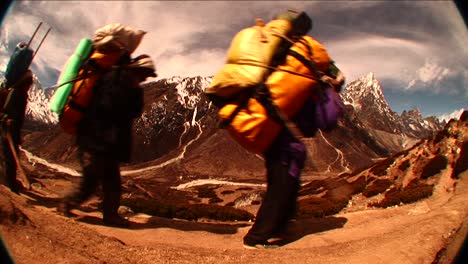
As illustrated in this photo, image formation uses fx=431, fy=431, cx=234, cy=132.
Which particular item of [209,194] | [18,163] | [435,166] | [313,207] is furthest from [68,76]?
[435,166]

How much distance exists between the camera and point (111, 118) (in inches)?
100

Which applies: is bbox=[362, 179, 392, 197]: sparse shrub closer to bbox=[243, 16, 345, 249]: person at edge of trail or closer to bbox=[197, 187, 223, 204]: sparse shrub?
bbox=[243, 16, 345, 249]: person at edge of trail

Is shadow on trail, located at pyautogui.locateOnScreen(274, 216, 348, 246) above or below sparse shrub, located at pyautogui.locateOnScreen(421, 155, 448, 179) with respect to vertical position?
below

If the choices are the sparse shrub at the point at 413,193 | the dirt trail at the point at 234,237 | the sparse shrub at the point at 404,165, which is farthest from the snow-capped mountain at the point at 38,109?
the sparse shrub at the point at 413,193

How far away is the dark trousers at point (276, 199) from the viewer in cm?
298

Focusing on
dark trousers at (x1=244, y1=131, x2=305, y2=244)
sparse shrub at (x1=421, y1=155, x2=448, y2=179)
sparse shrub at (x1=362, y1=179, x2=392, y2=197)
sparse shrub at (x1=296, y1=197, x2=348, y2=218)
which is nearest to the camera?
dark trousers at (x1=244, y1=131, x2=305, y2=244)

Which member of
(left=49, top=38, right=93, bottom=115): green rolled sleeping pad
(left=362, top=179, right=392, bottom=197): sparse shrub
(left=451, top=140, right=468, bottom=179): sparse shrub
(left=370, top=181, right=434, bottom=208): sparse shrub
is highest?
(left=49, top=38, right=93, bottom=115): green rolled sleeping pad

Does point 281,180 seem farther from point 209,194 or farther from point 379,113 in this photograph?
point 379,113

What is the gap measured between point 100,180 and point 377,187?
3.36 metres

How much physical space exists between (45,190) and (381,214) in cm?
337

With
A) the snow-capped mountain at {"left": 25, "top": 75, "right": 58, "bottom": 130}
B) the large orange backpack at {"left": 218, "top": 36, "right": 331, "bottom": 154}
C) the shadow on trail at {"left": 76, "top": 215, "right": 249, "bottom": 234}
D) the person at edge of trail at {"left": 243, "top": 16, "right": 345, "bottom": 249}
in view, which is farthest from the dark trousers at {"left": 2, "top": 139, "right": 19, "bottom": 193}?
the person at edge of trail at {"left": 243, "top": 16, "right": 345, "bottom": 249}

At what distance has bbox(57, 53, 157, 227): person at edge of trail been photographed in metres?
2.53

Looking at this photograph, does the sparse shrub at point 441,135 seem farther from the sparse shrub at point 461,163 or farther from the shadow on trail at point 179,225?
the shadow on trail at point 179,225

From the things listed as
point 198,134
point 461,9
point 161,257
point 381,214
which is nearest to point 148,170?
point 198,134
